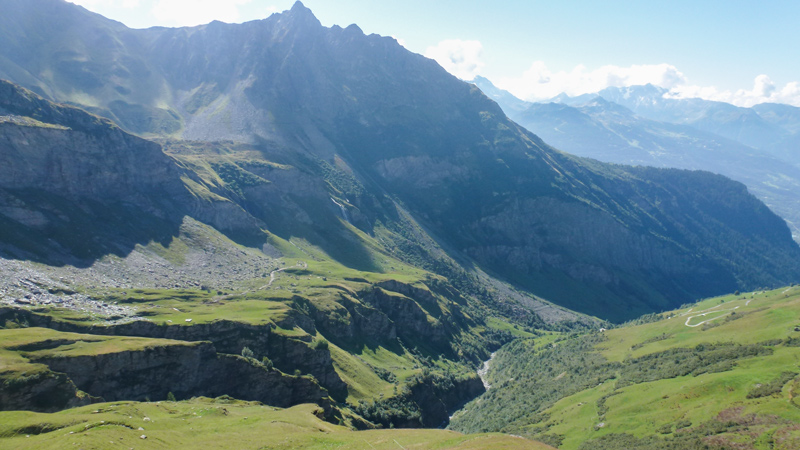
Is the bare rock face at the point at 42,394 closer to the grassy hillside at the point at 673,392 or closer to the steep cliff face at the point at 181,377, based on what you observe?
the steep cliff face at the point at 181,377

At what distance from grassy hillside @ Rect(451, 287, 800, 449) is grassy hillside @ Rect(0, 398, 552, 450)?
2572 centimetres

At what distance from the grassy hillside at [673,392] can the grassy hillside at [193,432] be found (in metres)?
25.7

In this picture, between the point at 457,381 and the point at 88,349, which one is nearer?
the point at 88,349

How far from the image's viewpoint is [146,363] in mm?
102375

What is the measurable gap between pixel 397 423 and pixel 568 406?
4875 cm

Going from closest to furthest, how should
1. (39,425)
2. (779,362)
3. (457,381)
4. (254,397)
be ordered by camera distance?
(39,425), (779,362), (254,397), (457,381)

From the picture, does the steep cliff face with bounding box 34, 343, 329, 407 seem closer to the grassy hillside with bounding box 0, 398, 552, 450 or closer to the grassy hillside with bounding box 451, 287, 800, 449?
the grassy hillside with bounding box 0, 398, 552, 450

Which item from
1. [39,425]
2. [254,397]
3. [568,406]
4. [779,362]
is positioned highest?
[39,425]

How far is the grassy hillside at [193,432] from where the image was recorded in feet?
195

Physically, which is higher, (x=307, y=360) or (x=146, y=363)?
(x=146, y=363)

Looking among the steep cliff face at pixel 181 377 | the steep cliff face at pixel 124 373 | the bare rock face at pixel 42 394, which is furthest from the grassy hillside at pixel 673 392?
the bare rock face at pixel 42 394

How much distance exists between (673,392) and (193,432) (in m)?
84.3

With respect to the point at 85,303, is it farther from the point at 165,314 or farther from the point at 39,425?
the point at 39,425

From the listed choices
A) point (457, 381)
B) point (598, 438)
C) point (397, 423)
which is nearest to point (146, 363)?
point (397, 423)
